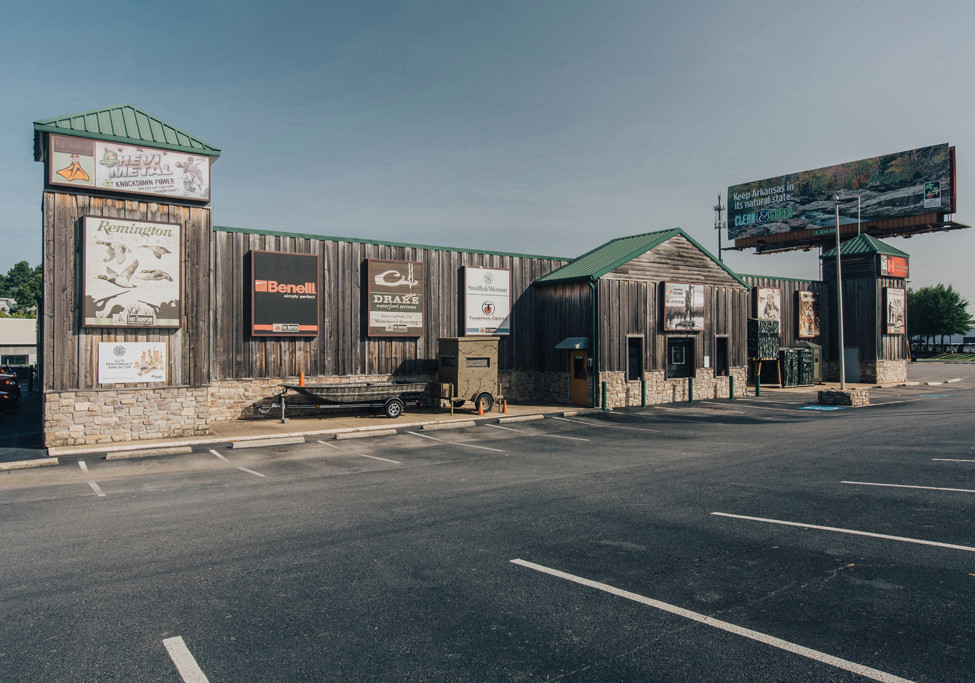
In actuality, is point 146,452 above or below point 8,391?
below

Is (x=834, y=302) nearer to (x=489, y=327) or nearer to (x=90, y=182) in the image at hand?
(x=489, y=327)

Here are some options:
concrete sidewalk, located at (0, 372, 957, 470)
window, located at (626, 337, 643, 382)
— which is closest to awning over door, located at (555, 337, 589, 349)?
window, located at (626, 337, 643, 382)

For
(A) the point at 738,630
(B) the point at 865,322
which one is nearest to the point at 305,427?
(A) the point at 738,630

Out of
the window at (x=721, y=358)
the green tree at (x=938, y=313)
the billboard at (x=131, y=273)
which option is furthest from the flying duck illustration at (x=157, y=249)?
the green tree at (x=938, y=313)

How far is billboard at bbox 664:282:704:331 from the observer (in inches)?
1130

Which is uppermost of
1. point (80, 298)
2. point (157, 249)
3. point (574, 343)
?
point (157, 249)

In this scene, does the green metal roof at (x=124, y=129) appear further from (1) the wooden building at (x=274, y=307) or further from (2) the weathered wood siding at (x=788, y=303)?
(2) the weathered wood siding at (x=788, y=303)

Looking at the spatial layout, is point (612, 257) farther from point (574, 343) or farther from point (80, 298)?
point (80, 298)

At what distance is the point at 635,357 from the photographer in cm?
2773

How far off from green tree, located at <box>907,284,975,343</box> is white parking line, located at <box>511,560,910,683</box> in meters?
90.6

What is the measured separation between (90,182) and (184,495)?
1102cm

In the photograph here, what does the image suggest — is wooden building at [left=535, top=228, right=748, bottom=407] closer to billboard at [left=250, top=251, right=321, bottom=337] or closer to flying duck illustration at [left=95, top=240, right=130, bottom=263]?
billboard at [left=250, top=251, right=321, bottom=337]

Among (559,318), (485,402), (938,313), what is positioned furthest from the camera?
(938,313)

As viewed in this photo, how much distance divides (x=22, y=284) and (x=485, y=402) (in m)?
149
